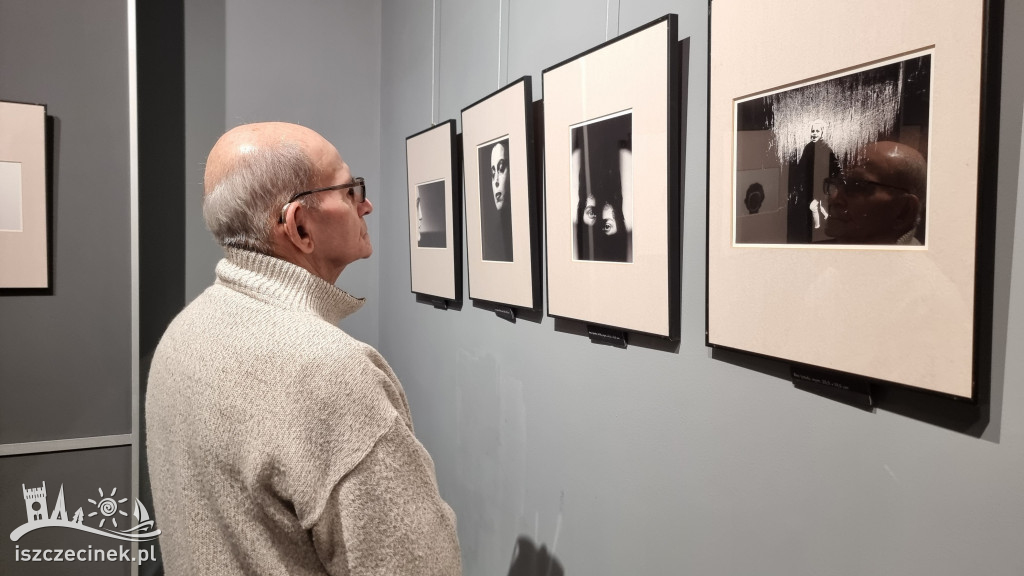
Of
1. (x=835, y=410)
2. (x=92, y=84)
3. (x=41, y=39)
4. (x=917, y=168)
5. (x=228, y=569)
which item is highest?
(x=41, y=39)

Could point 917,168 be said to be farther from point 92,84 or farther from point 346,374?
point 92,84

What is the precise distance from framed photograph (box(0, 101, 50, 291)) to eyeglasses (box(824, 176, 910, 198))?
2563 millimetres

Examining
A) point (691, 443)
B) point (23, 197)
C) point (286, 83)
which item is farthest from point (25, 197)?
point (691, 443)

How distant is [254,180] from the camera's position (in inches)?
42.4

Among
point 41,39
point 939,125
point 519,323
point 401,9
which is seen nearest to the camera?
point 939,125

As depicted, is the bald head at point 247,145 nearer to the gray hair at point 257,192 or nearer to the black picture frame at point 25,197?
the gray hair at point 257,192

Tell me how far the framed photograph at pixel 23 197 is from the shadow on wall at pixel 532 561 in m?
2.00

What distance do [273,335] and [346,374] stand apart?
15 cm

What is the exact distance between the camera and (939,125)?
0.73 metres

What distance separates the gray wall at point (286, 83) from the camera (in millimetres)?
2895

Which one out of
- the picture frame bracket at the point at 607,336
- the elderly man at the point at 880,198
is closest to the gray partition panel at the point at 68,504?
the picture frame bracket at the point at 607,336

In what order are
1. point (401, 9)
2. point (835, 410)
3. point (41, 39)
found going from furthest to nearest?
1. point (401, 9)
2. point (41, 39)
3. point (835, 410)

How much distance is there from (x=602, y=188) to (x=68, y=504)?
2384 mm

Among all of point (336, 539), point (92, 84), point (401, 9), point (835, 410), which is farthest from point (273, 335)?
point (401, 9)
